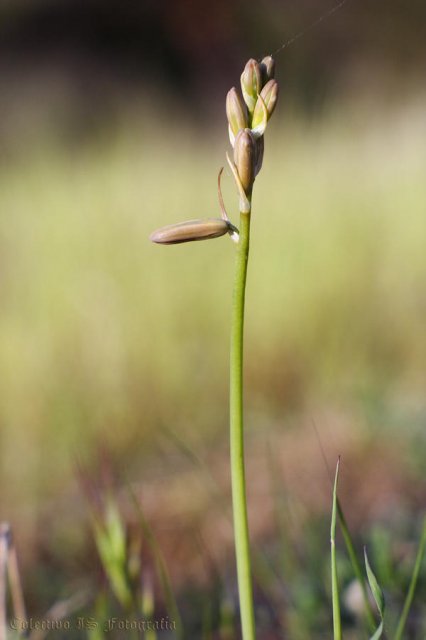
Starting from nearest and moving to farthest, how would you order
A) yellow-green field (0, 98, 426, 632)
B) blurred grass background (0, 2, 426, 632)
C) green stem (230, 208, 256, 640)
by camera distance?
green stem (230, 208, 256, 640) < blurred grass background (0, 2, 426, 632) < yellow-green field (0, 98, 426, 632)

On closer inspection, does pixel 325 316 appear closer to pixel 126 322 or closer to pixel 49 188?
pixel 126 322

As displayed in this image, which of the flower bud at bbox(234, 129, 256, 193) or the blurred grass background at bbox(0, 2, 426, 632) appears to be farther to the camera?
the blurred grass background at bbox(0, 2, 426, 632)

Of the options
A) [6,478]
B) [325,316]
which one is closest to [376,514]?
[6,478]

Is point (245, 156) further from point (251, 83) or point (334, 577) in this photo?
point (334, 577)

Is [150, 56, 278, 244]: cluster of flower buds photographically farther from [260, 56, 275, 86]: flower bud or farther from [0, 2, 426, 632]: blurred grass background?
[0, 2, 426, 632]: blurred grass background

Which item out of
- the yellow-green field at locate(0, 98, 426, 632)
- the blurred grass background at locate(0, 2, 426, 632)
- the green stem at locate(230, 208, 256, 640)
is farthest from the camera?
the yellow-green field at locate(0, 98, 426, 632)

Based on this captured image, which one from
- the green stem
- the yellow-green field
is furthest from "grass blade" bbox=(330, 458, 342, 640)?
the yellow-green field
